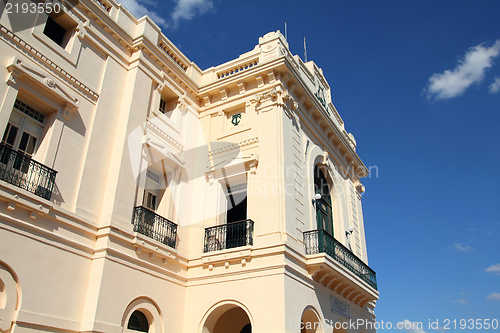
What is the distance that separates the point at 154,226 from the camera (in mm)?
10977

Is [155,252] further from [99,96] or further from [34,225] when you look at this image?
[99,96]

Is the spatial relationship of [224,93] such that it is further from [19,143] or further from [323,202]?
[19,143]

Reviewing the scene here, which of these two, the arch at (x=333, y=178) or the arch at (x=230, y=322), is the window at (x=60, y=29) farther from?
the arch at (x=230, y=322)

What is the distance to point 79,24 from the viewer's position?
416 inches

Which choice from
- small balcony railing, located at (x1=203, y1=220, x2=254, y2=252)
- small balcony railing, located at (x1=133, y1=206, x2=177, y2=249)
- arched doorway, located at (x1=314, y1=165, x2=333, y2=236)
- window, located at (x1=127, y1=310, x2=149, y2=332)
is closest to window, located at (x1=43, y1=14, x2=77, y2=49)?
small balcony railing, located at (x1=133, y1=206, x2=177, y2=249)

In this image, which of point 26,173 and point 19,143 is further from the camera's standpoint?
point 19,143

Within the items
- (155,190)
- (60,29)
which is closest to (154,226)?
(155,190)

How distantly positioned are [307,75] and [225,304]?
9.83 metres

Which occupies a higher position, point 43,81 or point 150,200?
point 43,81

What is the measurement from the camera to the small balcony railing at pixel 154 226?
412 inches

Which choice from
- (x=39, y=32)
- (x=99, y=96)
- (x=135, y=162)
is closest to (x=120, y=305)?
(x=135, y=162)

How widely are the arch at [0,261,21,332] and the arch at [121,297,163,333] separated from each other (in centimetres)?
250

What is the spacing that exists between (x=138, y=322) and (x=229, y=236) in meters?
3.23

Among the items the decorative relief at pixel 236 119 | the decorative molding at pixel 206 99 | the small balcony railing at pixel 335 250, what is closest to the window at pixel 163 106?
the decorative molding at pixel 206 99
